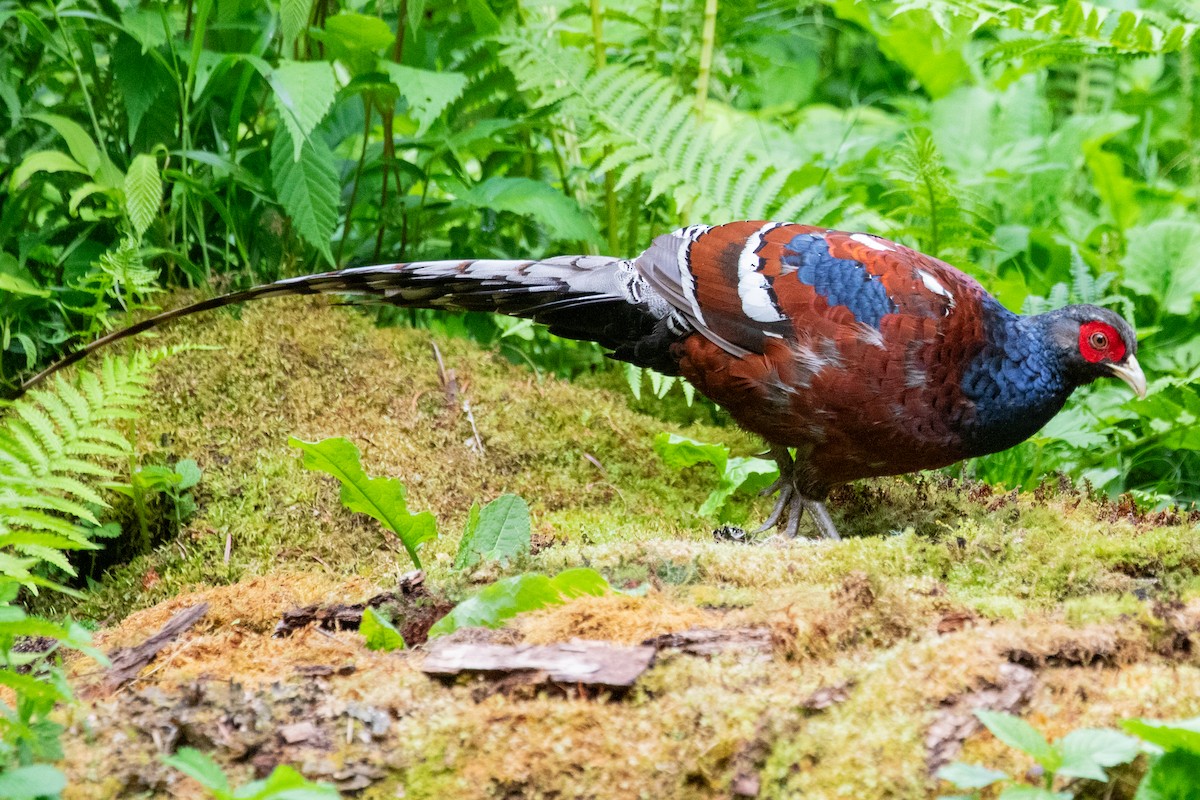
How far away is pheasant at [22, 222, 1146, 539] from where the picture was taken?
374 centimetres

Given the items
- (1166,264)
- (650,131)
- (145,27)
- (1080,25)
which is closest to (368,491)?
(145,27)

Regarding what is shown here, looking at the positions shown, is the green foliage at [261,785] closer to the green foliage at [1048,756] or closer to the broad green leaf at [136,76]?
the green foliage at [1048,756]

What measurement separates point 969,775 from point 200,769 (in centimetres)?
128

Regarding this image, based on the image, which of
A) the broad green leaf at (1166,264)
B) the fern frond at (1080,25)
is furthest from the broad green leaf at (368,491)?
the broad green leaf at (1166,264)

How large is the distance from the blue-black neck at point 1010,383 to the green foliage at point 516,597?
1.81 metres

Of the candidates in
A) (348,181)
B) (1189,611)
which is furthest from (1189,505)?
(348,181)

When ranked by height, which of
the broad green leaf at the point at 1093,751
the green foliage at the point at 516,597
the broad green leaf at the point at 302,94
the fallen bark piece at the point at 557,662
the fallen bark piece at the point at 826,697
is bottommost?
the green foliage at the point at 516,597

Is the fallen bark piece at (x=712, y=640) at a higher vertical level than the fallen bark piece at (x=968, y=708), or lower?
lower

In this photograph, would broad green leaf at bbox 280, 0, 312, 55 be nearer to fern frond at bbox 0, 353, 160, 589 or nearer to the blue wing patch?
fern frond at bbox 0, 353, 160, 589

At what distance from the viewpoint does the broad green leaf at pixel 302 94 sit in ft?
12.7

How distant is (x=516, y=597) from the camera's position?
8.63 ft

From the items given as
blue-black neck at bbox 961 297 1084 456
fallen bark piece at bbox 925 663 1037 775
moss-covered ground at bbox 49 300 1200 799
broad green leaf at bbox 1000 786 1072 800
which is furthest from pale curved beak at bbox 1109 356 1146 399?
broad green leaf at bbox 1000 786 1072 800

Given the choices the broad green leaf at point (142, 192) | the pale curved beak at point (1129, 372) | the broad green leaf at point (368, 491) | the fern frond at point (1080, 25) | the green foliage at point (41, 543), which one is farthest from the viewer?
the fern frond at point (1080, 25)

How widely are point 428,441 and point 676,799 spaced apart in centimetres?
266
